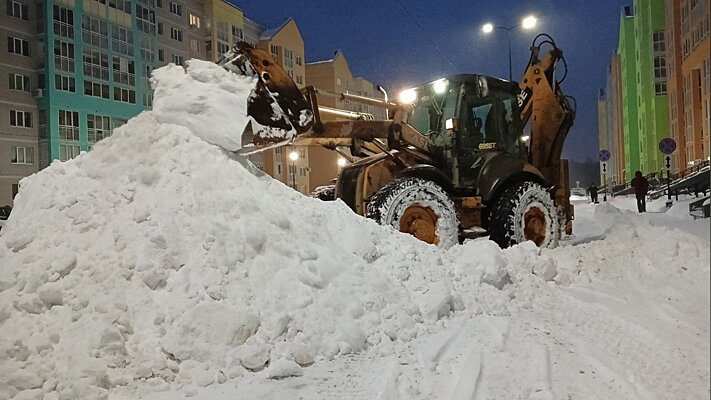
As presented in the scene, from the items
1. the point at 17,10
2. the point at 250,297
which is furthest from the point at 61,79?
the point at 250,297

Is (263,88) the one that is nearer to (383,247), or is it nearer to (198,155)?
(198,155)

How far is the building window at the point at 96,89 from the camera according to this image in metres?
32.3

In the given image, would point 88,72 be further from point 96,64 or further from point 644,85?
point 644,85

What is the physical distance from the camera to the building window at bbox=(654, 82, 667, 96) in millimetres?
49216

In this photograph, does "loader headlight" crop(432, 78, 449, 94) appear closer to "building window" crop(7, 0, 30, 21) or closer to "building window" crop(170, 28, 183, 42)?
"building window" crop(7, 0, 30, 21)

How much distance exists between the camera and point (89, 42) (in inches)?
1298

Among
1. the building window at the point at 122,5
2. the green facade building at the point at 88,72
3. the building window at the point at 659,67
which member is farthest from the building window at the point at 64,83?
the building window at the point at 659,67

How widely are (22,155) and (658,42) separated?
171ft

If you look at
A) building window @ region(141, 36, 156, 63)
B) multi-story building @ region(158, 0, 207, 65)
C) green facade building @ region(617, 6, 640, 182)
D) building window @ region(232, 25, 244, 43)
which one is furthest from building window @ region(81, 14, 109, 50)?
green facade building @ region(617, 6, 640, 182)

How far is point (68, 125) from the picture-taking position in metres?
31.4

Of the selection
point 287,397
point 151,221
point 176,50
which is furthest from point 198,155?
point 176,50

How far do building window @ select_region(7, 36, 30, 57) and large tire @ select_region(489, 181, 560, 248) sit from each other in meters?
31.4

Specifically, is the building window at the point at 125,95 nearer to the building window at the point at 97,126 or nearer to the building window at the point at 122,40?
the building window at the point at 97,126

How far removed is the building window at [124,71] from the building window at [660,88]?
1750 inches
